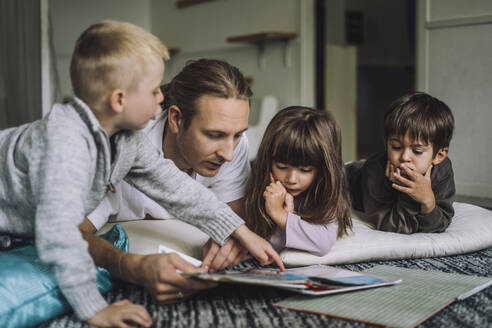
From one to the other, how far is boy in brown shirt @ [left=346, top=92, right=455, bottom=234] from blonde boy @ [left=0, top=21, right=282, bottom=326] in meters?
0.58

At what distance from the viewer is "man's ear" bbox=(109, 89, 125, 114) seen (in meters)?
1.05

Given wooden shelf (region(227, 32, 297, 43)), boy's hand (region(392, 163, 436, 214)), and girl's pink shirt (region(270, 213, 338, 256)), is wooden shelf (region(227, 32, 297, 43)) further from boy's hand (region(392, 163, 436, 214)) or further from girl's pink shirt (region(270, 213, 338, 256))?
girl's pink shirt (region(270, 213, 338, 256))

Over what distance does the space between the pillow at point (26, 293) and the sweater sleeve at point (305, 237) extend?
600 millimetres

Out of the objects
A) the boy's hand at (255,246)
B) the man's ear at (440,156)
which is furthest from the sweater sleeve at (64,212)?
the man's ear at (440,156)

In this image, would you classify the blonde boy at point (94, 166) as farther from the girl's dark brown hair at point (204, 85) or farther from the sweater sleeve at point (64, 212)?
the girl's dark brown hair at point (204, 85)

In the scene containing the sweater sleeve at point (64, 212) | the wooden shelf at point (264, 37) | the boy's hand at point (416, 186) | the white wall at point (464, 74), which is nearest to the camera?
the sweater sleeve at point (64, 212)

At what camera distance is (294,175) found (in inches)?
59.1

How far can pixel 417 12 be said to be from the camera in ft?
10.8

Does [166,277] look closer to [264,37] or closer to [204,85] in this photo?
[204,85]

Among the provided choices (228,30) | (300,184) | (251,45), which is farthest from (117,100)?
(228,30)

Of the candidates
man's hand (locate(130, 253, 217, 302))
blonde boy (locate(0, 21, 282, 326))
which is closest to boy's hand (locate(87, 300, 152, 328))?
blonde boy (locate(0, 21, 282, 326))

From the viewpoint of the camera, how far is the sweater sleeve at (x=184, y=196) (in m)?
1.27

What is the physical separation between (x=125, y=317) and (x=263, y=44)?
388cm

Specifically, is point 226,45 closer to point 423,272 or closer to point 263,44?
point 263,44
